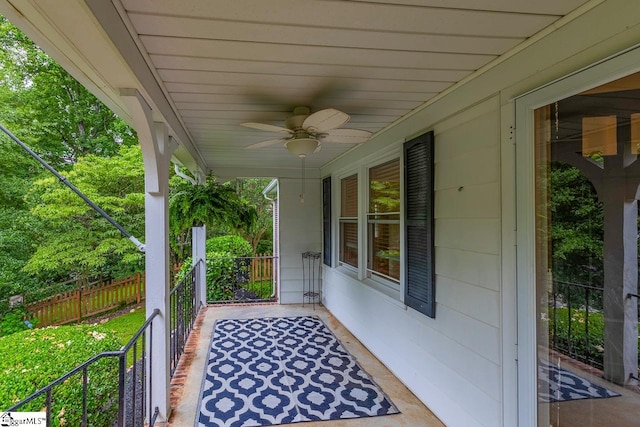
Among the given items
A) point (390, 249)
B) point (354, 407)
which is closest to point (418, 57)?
point (390, 249)

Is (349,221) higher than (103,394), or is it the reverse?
(349,221)

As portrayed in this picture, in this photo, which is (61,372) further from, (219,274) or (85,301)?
(85,301)

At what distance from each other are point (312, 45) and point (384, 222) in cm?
228

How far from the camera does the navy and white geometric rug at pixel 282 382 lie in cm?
255

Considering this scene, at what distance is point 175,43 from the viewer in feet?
5.39

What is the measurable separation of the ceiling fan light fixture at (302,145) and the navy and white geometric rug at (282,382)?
2024 mm

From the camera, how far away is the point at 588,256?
1469mm

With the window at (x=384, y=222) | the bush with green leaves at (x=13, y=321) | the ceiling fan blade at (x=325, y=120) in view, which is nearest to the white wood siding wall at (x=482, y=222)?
the window at (x=384, y=222)

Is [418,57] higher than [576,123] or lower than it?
higher

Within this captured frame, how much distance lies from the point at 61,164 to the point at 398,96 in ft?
30.1

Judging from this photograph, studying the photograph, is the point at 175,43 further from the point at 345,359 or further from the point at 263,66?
the point at 345,359

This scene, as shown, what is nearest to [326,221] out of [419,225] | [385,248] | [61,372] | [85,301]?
[385,248]

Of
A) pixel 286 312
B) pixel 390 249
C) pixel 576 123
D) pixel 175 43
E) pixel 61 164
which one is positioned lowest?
pixel 286 312

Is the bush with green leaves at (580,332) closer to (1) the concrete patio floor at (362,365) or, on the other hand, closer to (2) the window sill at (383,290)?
(1) the concrete patio floor at (362,365)
